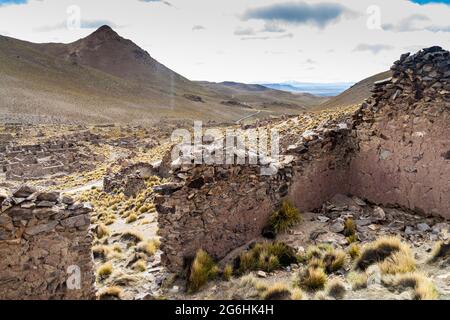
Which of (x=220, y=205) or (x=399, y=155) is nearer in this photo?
(x=220, y=205)

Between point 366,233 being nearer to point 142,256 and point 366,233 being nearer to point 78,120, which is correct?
point 142,256

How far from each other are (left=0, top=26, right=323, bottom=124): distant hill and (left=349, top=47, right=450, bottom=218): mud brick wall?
71.1m

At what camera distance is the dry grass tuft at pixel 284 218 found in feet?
29.1

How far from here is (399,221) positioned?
921 centimetres

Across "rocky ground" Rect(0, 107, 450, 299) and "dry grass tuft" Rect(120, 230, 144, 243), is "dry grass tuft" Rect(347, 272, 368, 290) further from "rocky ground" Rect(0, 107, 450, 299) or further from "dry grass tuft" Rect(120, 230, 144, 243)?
"dry grass tuft" Rect(120, 230, 144, 243)

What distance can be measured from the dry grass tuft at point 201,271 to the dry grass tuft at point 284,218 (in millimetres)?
1801

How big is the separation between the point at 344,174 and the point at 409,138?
1.98 m

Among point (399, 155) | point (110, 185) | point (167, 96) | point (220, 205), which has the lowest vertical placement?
point (110, 185)

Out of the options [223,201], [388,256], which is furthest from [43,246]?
[388,256]

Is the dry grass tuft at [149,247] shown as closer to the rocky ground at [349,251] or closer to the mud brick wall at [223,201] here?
the mud brick wall at [223,201]

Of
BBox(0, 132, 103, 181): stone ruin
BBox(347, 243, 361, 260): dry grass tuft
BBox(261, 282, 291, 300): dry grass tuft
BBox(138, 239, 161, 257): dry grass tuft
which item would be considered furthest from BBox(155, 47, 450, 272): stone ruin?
BBox(0, 132, 103, 181): stone ruin

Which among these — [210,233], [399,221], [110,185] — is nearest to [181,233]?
[210,233]

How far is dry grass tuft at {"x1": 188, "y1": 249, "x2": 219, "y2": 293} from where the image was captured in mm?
7320
